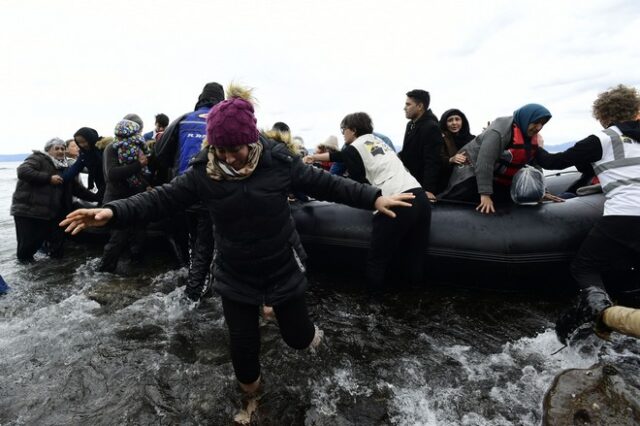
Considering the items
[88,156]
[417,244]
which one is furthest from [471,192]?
[88,156]

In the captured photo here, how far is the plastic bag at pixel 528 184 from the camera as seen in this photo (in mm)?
4023

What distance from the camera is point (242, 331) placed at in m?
2.37

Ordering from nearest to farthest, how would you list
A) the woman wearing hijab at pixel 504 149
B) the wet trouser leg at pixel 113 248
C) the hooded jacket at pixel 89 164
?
the woman wearing hijab at pixel 504 149 < the wet trouser leg at pixel 113 248 < the hooded jacket at pixel 89 164

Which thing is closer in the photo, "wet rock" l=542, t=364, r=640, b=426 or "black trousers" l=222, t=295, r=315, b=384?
"wet rock" l=542, t=364, r=640, b=426

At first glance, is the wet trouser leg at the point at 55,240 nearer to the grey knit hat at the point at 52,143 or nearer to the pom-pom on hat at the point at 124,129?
the grey knit hat at the point at 52,143

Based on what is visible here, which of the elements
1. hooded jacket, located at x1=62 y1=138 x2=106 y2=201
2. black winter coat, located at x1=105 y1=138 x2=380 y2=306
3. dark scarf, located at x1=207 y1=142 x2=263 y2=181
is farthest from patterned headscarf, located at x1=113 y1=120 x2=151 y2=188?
dark scarf, located at x1=207 y1=142 x2=263 y2=181

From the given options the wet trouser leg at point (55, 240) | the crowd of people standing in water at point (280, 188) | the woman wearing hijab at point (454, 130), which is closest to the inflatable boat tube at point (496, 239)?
the crowd of people standing in water at point (280, 188)

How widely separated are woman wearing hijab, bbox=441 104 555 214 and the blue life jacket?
3046mm

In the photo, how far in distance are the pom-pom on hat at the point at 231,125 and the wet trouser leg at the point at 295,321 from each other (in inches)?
43.5

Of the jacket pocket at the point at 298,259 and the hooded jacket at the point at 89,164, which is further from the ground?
the hooded jacket at the point at 89,164

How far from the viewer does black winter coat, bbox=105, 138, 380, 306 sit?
2205 millimetres

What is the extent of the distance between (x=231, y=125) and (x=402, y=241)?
2550 millimetres

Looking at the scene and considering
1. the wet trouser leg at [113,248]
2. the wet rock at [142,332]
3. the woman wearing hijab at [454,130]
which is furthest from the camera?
the woman wearing hijab at [454,130]

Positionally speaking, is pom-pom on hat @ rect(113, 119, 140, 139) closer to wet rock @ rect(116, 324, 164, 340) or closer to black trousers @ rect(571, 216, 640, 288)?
wet rock @ rect(116, 324, 164, 340)
